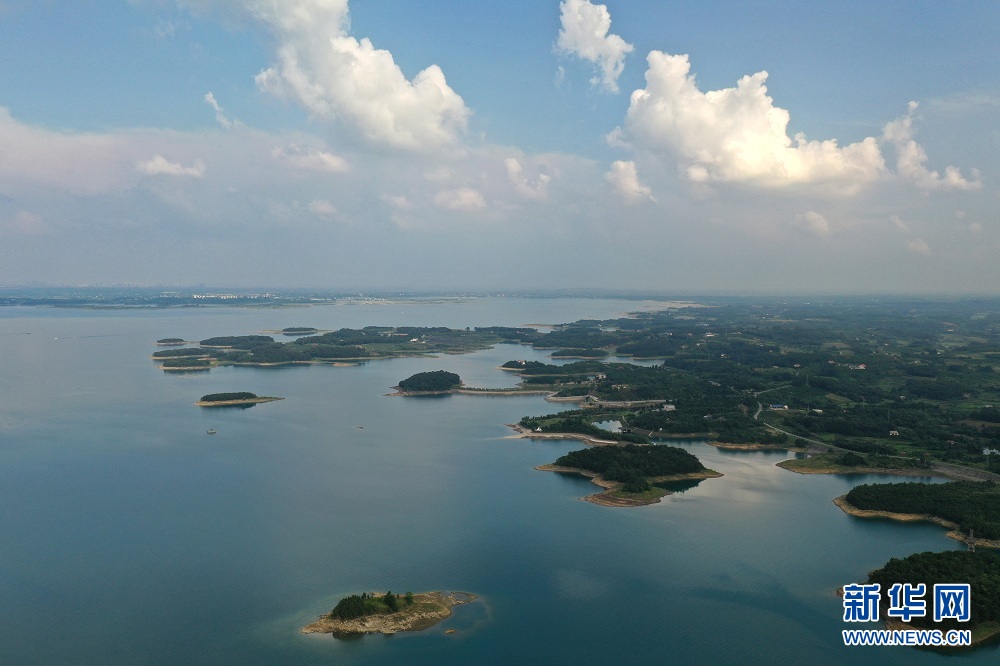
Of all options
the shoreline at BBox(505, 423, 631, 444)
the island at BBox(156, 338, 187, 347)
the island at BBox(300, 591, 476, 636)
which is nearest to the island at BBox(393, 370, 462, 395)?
the shoreline at BBox(505, 423, 631, 444)

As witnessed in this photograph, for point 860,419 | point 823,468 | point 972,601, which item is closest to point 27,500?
point 972,601

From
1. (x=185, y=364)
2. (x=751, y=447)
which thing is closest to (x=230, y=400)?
(x=185, y=364)

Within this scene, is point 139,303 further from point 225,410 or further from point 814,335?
point 814,335

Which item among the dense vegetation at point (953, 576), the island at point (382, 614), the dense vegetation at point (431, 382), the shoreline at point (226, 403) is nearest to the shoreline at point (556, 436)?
the dense vegetation at point (431, 382)

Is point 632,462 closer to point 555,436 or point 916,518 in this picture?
point 555,436

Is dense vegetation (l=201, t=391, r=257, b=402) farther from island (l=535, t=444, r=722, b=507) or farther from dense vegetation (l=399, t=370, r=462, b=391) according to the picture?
island (l=535, t=444, r=722, b=507)

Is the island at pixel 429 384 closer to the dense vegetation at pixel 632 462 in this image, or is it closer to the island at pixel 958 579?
the dense vegetation at pixel 632 462

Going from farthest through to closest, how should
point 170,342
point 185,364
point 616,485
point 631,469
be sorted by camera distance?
point 170,342 → point 185,364 → point 631,469 → point 616,485
